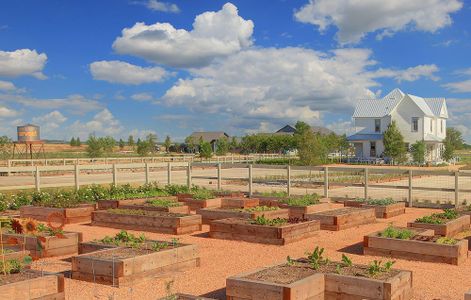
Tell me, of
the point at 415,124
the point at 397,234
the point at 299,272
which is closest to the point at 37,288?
the point at 299,272

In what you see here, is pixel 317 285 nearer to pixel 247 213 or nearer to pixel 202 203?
pixel 247 213

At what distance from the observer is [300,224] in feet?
41.0

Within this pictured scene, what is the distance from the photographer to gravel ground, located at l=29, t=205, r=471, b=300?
803 cm

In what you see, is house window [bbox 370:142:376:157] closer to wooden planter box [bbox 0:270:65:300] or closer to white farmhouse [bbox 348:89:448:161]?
white farmhouse [bbox 348:89:448:161]

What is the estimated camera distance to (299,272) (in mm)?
7754

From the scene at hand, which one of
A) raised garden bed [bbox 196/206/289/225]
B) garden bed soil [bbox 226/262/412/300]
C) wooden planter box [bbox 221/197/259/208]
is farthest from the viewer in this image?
wooden planter box [bbox 221/197/259/208]

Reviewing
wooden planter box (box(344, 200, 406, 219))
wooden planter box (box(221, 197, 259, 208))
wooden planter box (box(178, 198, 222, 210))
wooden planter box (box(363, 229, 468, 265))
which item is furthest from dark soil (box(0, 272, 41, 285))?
wooden planter box (box(344, 200, 406, 219))

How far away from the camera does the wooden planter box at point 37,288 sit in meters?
6.84

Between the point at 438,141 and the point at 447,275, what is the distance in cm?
5235

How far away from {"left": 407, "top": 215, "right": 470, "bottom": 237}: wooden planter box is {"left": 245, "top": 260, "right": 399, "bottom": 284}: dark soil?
4.98 meters

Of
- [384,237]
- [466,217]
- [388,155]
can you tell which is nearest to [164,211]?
[384,237]

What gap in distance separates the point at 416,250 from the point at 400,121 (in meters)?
51.8

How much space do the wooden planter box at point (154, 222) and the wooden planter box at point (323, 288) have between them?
20.6 ft

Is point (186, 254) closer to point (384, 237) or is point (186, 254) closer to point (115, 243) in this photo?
point (115, 243)
